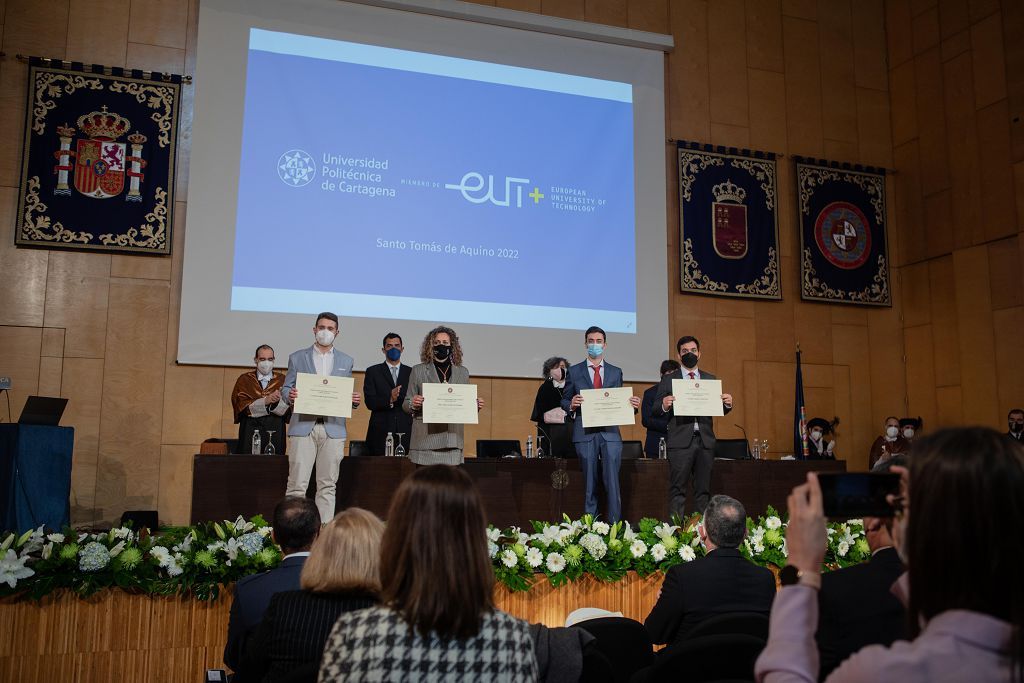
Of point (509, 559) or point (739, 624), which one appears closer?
point (739, 624)

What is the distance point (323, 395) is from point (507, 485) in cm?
143

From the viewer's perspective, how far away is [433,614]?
1.51 m

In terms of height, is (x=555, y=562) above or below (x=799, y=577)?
below

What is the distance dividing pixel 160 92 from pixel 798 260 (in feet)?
22.5

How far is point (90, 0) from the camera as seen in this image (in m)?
7.71

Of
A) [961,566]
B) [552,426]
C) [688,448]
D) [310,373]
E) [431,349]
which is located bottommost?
[961,566]

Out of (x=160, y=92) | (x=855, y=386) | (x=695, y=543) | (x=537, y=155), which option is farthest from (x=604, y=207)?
(x=695, y=543)

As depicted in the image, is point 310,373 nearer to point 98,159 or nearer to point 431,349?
point 431,349

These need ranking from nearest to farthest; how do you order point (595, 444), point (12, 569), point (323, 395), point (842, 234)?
point (12, 569), point (323, 395), point (595, 444), point (842, 234)

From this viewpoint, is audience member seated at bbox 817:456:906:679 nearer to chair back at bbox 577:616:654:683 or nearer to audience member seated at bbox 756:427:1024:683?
audience member seated at bbox 756:427:1024:683

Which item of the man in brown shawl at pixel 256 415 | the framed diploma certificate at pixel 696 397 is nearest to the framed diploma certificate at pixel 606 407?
the framed diploma certificate at pixel 696 397

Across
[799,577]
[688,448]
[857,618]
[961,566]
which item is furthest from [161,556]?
[688,448]

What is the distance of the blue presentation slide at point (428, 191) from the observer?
25.0ft

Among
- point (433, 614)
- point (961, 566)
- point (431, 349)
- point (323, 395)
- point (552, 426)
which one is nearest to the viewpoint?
point (961, 566)
